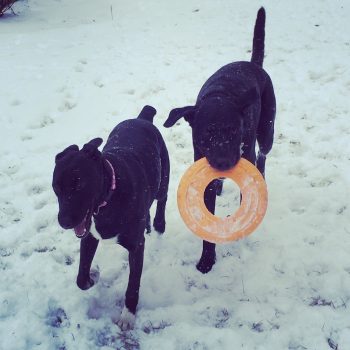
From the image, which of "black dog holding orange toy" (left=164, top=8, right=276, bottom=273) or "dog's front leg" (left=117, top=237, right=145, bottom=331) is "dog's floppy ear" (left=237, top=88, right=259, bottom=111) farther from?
"dog's front leg" (left=117, top=237, right=145, bottom=331)

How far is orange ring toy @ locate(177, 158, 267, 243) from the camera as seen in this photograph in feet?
10.9

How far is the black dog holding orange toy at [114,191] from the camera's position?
2.48 meters

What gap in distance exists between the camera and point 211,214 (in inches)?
136

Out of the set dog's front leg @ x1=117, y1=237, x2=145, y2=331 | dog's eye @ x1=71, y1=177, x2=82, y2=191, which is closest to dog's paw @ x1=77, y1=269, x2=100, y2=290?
dog's front leg @ x1=117, y1=237, x2=145, y2=331

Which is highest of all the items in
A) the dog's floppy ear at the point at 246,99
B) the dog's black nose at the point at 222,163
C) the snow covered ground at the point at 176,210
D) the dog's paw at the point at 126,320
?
the dog's floppy ear at the point at 246,99

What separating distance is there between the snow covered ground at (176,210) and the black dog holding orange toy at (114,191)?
0.36 meters

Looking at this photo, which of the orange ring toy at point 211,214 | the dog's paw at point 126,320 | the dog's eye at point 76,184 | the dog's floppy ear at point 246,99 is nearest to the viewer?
the dog's eye at point 76,184

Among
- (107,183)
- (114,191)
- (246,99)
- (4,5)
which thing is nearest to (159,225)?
(114,191)

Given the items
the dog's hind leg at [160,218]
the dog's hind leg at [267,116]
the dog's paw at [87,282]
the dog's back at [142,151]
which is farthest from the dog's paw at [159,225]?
the dog's hind leg at [267,116]

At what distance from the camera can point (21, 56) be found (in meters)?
8.16

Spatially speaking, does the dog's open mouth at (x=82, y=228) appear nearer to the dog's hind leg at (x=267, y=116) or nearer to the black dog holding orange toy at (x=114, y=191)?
the black dog holding orange toy at (x=114, y=191)

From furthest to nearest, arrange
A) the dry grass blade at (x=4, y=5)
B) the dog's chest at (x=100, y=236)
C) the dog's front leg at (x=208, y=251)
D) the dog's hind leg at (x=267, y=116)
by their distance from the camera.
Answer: the dry grass blade at (x=4, y=5), the dog's hind leg at (x=267, y=116), the dog's front leg at (x=208, y=251), the dog's chest at (x=100, y=236)

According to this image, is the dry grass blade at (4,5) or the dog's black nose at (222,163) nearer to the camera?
the dog's black nose at (222,163)

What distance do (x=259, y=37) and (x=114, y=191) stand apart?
264 centimetres
